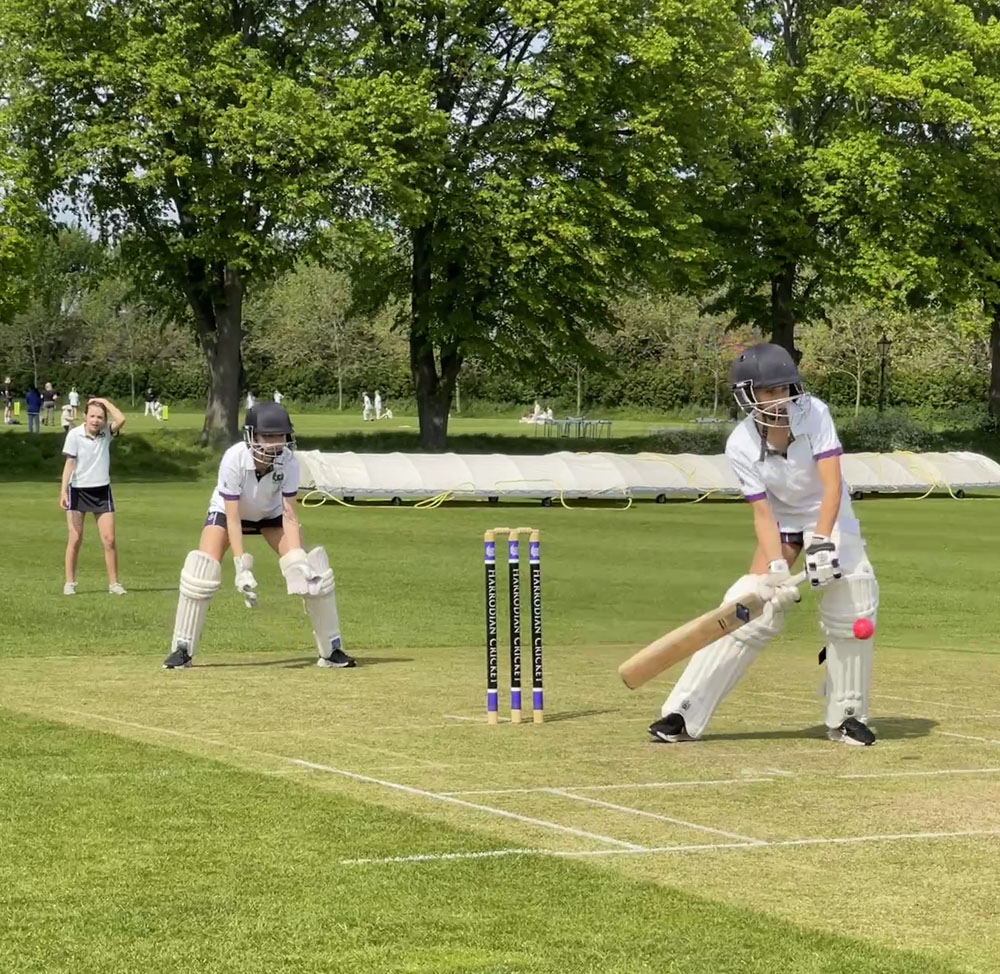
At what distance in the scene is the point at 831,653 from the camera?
11.2m

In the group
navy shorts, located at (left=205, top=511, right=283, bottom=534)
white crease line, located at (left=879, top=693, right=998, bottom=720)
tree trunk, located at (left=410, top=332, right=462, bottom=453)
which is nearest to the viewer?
white crease line, located at (left=879, top=693, right=998, bottom=720)

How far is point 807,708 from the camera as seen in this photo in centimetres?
1310

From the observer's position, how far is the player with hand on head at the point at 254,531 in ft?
46.2

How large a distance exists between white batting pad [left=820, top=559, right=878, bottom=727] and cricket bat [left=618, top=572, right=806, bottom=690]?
1.01ft

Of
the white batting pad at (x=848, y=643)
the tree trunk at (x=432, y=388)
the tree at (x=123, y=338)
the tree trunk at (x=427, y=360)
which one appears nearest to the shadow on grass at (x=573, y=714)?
the white batting pad at (x=848, y=643)

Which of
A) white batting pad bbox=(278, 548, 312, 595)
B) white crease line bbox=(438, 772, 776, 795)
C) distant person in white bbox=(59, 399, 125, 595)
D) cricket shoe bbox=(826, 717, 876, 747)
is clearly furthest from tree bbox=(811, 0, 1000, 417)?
white crease line bbox=(438, 772, 776, 795)

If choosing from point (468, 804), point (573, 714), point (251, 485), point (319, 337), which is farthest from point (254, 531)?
point (319, 337)

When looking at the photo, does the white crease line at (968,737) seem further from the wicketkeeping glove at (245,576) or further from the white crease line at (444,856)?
the wicketkeeping glove at (245,576)

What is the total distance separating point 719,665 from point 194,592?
16.2 feet

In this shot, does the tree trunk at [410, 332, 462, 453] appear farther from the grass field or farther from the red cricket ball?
the red cricket ball

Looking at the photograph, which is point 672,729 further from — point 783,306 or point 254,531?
point 783,306

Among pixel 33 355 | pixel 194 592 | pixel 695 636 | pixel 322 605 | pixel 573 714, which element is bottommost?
pixel 573 714

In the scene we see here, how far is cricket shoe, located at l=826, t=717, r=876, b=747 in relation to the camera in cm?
1109

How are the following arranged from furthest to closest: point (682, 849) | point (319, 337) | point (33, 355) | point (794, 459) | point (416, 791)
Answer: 1. point (33, 355)
2. point (319, 337)
3. point (794, 459)
4. point (416, 791)
5. point (682, 849)
